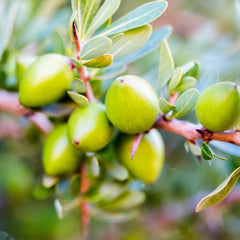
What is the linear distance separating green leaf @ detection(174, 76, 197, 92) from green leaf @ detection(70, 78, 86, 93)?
0.95ft

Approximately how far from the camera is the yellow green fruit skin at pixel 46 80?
899 millimetres

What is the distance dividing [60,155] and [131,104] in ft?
1.08

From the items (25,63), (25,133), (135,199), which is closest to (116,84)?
(25,63)

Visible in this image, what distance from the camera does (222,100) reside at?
76 centimetres

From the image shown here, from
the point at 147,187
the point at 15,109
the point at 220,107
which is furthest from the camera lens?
the point at 147,187

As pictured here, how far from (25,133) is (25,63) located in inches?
26.2

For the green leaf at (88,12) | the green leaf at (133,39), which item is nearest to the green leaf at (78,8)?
the green leaf at (88,12)

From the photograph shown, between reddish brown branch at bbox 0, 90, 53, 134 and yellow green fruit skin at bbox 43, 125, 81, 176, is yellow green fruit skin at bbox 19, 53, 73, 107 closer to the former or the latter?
yellow green fruit skin at bbox 43, 125, 81, 176

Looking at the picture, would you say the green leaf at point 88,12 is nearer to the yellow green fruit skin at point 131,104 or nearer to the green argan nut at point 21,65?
the yellow green fruit skin at point 131,104

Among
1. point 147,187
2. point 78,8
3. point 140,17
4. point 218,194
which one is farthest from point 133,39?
point 147,187

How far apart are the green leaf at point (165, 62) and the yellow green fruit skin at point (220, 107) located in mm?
173

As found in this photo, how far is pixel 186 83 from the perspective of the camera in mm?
936

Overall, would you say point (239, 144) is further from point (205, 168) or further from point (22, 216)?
point (22, 216)

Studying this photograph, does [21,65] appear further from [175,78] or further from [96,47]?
[175,78]
